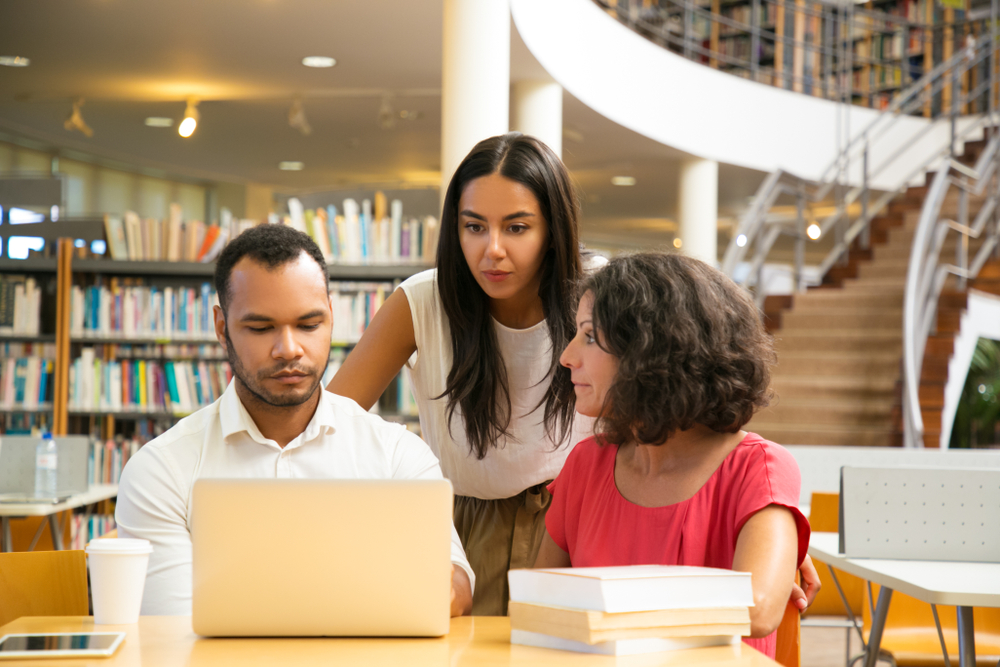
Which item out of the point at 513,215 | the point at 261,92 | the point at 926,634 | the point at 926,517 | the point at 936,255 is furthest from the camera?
the point at 261,92

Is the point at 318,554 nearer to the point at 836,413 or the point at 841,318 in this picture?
the point at 836,413

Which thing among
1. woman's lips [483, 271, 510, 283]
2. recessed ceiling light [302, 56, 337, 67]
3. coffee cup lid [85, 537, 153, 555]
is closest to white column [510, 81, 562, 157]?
recessed ceiling light [302, 56, 337, 67]

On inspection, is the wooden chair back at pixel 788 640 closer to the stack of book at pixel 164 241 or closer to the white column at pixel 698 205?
Answer: the stack of book at pixel 164 241

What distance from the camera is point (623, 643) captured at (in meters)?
0.97

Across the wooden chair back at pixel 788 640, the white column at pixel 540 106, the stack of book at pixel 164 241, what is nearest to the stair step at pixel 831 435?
the white column at pixel 540 106

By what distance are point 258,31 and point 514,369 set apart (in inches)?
174

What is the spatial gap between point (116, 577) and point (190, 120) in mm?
5658

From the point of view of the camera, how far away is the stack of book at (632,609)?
0.96m

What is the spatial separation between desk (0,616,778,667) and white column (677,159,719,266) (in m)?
7.39

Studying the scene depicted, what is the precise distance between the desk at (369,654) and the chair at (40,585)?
0.60 m

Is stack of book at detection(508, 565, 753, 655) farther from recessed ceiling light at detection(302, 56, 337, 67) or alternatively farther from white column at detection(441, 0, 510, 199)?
recessed ceiling light at detection(302, 56, 337, 67)

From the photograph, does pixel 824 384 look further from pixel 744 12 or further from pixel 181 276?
pixel 744 12

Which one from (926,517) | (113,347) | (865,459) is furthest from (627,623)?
(113,347)

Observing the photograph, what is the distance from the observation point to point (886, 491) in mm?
2309
